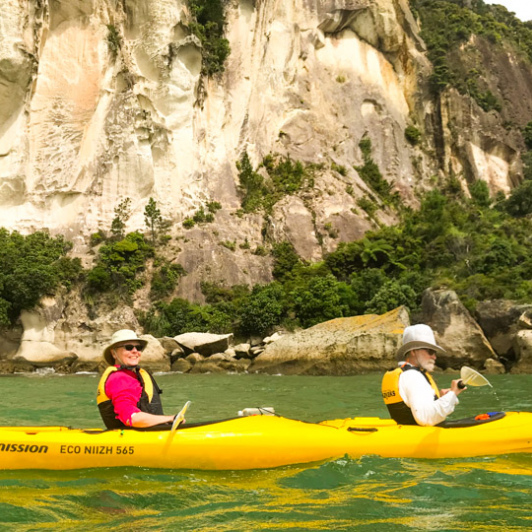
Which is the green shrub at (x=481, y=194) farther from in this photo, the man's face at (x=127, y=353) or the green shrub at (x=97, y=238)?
the man's face at (x=127, y=353)

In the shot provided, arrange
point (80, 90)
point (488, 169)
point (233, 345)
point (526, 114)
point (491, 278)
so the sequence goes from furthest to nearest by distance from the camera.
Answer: point (526, 114)
point (488, 169)
point (80, 90)
point (233, 345)
point (491, 278)

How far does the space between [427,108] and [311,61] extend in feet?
33.8

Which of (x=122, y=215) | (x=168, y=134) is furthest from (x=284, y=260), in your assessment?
(x=168, y=134)

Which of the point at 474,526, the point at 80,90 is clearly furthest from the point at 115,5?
the point at 474,526

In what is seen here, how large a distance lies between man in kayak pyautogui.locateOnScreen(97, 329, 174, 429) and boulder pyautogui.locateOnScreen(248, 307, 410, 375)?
15.4 m

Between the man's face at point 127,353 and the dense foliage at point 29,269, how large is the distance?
25245 mm

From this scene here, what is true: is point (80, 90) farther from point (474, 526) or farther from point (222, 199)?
point (474, 526)

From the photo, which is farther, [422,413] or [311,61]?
[311,61]

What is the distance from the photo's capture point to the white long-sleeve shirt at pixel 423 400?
5.96m

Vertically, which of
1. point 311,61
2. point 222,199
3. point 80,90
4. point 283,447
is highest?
point 311,61

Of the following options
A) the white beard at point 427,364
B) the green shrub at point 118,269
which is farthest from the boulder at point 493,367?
the green shrub at point 118,269

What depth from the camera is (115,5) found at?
37625 millimetres

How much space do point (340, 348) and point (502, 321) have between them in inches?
228

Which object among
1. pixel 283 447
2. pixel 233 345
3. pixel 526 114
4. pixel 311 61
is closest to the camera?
pixel 283 447
